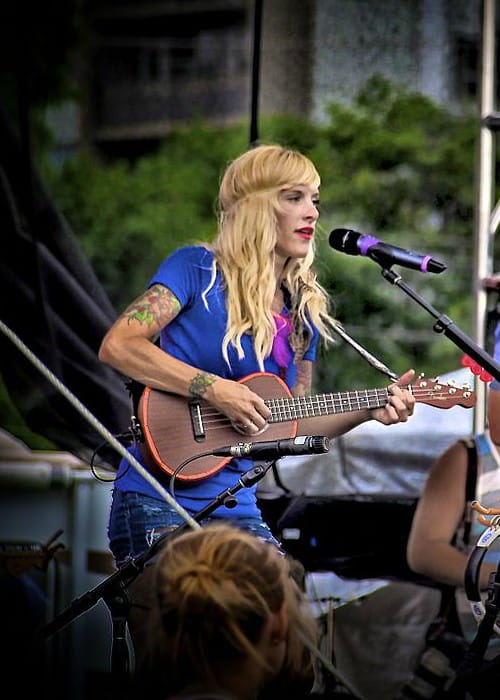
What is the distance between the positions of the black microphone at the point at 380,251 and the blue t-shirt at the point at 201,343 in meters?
0.37

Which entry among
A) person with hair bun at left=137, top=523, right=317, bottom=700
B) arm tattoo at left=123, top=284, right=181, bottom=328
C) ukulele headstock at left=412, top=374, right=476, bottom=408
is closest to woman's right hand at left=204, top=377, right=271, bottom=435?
arm tattoo at left=123, top=284, right=181, bottom=328

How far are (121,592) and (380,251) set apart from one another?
3.54 ft

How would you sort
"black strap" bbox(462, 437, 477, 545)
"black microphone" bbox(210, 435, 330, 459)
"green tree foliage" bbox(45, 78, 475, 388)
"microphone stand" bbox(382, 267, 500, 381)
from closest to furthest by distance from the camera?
1. "black microphone" bbox(210, 435, 330, 459)
2. "microphone stand" bbox(382, 267, 500, 381)
3. "black strap" bbox(462, 437, 477, 545)
4. "green tree foliage" bbox(45, 78, 475, 388)

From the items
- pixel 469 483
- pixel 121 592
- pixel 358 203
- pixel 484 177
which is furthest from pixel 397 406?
pixel 358 203

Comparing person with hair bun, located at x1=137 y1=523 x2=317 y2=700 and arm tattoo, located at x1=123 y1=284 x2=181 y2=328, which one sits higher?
arm tattoo, located at x1=123 y1=284 x2=181 y2=328

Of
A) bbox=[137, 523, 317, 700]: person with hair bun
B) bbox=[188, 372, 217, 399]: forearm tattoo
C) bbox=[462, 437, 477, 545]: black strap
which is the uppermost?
bbox=[188, 372, 217, 399]: forearm tattoo

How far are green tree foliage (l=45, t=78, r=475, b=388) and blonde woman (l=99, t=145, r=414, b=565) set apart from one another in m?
1.65

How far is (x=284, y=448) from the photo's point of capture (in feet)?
9.09

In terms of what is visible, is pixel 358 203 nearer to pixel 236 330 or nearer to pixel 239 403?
pixel 236 330

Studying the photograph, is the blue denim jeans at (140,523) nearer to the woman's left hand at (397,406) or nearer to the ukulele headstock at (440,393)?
the woman's left hand at (397,406)

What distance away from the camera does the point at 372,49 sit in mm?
5332

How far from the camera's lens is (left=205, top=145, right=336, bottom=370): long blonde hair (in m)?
3.38

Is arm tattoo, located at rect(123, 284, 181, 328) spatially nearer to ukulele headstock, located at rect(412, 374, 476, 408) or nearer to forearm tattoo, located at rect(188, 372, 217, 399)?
forearm tattoo, located at rect(188, 372, 217, 399)

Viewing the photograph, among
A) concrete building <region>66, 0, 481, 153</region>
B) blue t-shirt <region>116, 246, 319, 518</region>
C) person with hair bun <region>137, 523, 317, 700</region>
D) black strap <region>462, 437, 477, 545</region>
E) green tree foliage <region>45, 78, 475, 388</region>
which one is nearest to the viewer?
person with hair bun <region>137, 523, 317, 700</region>
